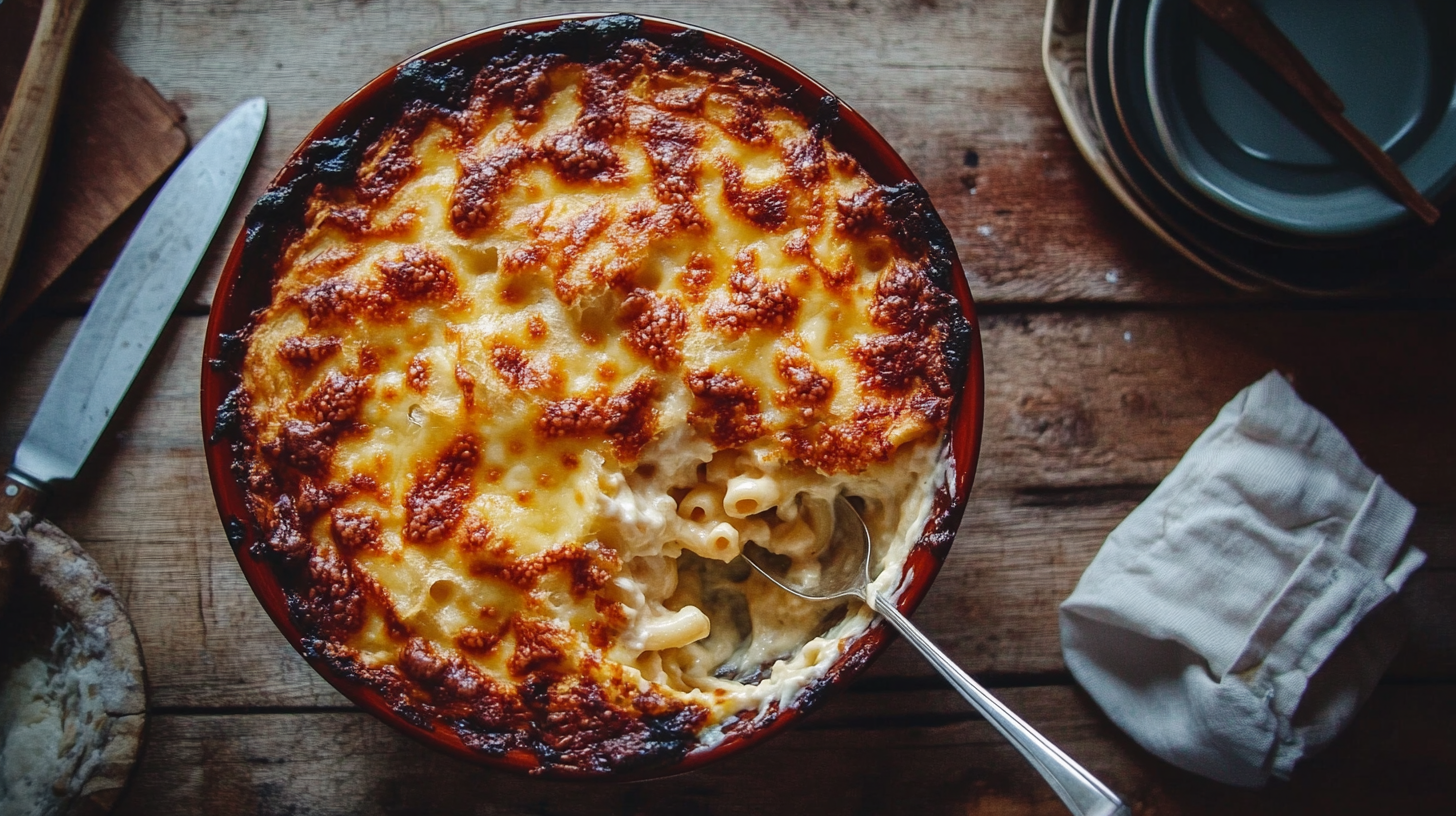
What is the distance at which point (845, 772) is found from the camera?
2.17 m

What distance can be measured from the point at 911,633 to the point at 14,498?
6.09ft

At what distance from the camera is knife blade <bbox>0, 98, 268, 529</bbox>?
2066 millimetres

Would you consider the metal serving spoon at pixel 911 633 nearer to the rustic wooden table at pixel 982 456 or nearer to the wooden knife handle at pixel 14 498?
the rustic wooden table at pixel 982 456

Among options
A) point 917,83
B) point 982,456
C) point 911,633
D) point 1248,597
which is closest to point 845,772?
point 911,633

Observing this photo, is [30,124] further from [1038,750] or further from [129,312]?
[1038,750]

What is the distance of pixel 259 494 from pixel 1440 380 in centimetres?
263

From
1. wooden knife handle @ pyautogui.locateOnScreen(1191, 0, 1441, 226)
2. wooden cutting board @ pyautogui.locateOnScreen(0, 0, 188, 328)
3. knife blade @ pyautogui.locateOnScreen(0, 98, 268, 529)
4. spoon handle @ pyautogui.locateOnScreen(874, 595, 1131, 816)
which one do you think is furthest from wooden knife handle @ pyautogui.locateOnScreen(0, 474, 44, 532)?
wooden knife handle @ pyautogui.locateOnScreen(1191, 0, 1441, 226)

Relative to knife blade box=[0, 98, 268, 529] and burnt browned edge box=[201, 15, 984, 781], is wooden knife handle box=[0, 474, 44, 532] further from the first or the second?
burnt browned edge box=[201, 15, 984, 781]

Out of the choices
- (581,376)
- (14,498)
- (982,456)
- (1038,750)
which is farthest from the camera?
(982,456)

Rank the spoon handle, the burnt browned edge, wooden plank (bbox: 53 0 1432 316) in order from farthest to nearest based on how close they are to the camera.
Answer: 1. wooden plank (bbox: 53 0 1432 316)
2. the burnt browned edge
3. the spoon handle

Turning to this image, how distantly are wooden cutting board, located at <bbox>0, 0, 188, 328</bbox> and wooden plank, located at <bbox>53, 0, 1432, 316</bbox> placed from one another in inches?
2.4

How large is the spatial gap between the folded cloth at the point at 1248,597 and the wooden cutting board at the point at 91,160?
232cm

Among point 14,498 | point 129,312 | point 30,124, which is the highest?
point 30,124

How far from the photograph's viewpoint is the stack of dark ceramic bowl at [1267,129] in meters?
2.03
